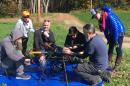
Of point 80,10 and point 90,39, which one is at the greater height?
point 90,39

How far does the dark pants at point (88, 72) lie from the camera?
29.3 ft

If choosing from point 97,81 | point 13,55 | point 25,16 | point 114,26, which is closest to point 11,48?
point 13,55

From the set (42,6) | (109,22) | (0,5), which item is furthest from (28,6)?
(109,22)

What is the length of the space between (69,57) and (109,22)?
4.90 feet

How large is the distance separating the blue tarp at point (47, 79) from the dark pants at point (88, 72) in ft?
0.54

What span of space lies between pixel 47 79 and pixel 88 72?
1.04 metres

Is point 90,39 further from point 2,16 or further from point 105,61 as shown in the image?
point 2,16

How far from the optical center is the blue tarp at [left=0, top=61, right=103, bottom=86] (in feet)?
29.9

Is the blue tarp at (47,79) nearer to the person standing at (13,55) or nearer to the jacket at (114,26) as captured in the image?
the person standing at (13,55)

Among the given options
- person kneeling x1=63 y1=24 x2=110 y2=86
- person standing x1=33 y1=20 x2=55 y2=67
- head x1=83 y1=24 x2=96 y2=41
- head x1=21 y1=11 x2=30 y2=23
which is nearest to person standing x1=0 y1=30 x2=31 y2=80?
person standing x1=33 y1=20 x2=55 y2=67

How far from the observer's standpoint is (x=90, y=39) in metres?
8.91

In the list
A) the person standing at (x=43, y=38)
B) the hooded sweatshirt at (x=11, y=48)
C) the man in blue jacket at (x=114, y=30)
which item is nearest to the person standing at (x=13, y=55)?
the hooded sweatshirt at (x=11, y=48)

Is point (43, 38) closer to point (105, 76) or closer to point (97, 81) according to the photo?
point (105, 76)

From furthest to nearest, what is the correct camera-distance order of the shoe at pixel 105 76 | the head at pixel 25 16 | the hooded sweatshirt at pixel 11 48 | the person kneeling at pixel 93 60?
the head at pixel 25 16, the hooded sweatshirt at pixel 11 48, the shoe at pixel 105 76, the person kneeling at pixel 93 60
